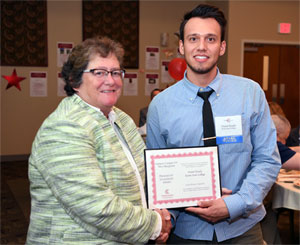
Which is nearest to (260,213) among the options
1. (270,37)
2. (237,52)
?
(237,52)

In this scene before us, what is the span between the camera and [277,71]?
8398mm

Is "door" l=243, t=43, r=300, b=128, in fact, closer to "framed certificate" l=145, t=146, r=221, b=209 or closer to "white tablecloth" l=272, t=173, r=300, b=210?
"white tablecloth" l=272, t=173, r=300, b=210

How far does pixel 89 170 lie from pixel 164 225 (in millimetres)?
428

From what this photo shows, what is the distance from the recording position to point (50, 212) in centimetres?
137

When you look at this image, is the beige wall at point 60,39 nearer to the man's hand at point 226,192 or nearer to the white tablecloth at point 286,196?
the white tablecloth at point 286,196

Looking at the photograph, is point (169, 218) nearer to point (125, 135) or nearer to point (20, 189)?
point (125, 135)

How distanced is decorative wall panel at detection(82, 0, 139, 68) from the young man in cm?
670

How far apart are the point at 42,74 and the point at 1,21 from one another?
1341 millimetres

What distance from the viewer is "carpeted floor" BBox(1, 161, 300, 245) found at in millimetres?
3930

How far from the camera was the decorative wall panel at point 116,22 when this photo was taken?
8.11 m

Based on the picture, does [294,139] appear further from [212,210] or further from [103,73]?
[103,73]

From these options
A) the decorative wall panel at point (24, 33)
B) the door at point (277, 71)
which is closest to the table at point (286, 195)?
the door at point (277, 71)

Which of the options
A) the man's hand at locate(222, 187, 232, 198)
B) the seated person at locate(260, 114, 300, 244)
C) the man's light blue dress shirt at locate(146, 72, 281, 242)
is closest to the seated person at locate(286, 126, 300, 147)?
the seated person at locate(260, 114, 300, 244)

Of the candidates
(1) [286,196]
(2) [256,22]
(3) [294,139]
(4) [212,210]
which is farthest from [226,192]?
(2) [256,22]
